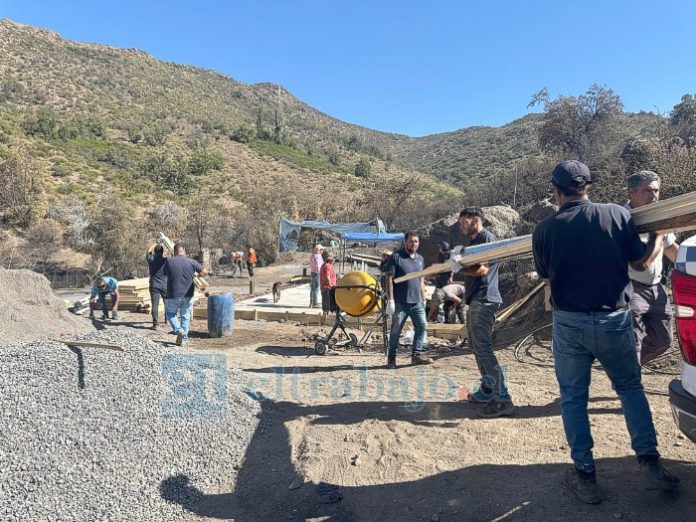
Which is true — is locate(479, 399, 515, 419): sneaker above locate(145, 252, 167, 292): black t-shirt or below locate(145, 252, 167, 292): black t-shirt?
below

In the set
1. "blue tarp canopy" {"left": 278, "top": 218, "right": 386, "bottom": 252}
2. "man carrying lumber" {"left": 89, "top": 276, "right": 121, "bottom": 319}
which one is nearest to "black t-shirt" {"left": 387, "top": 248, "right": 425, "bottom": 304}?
"man carrying lumber" {"left": 89, "top": 276, "right": 121, "bottom": 319}

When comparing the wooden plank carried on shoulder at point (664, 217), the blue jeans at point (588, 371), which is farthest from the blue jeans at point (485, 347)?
the blue jeans at point (588, 371)

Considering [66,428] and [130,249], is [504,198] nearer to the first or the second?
[130,249]

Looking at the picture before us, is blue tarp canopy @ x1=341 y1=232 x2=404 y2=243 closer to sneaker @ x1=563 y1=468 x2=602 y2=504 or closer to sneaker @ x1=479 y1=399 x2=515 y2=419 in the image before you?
sneaker @ x1=479 y1=399 x2=515 y2=419

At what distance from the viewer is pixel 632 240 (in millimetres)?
2715

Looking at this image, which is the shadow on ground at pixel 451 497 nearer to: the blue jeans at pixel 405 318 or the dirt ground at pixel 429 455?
the dirt ground at pixel 429 455

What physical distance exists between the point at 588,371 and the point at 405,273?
134 inches

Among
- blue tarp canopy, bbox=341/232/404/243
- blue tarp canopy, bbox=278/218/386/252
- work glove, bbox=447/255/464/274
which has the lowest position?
work glove, bbox=447/255/464/274

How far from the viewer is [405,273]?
6156mm

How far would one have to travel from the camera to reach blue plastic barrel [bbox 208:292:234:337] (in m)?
8.92

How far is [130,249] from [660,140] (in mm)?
20151

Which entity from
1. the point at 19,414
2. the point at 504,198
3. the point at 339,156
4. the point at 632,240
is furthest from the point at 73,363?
the point at 339,156

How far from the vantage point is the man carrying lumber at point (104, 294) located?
37.0ft

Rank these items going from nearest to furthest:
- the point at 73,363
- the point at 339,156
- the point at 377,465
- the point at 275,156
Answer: the point at 377,465
the point at 73,363
the point at 275,156
the point at 339,156
